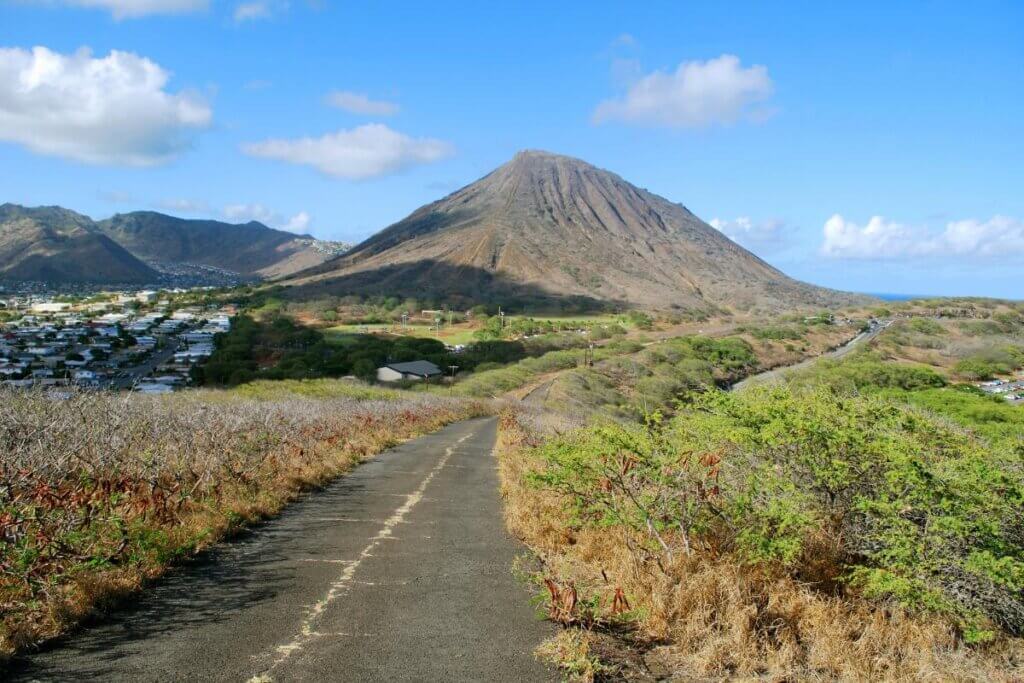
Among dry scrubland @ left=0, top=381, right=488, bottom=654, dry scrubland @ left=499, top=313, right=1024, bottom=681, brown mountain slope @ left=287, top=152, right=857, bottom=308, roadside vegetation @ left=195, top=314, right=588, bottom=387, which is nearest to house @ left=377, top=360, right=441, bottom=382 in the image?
roadside vegetation @ left=195, top=314, right=588, bottom=387

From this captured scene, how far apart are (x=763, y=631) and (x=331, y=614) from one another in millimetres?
3542

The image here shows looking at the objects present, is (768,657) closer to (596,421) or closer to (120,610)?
(596,421)

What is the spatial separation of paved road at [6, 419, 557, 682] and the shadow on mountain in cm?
12113

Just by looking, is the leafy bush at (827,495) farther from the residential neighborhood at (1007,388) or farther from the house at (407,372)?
the house at (407,372)

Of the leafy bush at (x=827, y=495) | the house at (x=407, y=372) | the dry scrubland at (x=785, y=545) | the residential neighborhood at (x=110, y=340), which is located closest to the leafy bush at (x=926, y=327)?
the house at (x=407, y=372)

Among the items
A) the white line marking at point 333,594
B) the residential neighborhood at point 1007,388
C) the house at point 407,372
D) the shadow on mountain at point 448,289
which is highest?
the shadow on mountain at point 448,289

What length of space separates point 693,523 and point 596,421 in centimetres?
201

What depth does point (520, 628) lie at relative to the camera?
586cm

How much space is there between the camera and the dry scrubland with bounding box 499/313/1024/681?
5426 millimetres

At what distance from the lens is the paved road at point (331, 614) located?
489 centimetres

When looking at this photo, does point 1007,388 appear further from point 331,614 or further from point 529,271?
point 529,271

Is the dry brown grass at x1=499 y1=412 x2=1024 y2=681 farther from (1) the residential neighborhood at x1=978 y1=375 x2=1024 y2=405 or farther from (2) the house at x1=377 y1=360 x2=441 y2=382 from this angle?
(2) the house at x1=377 y1=360 x2=441 y2=382

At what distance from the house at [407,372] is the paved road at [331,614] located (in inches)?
2092

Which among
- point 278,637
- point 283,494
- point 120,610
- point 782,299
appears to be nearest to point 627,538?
point 278,637
